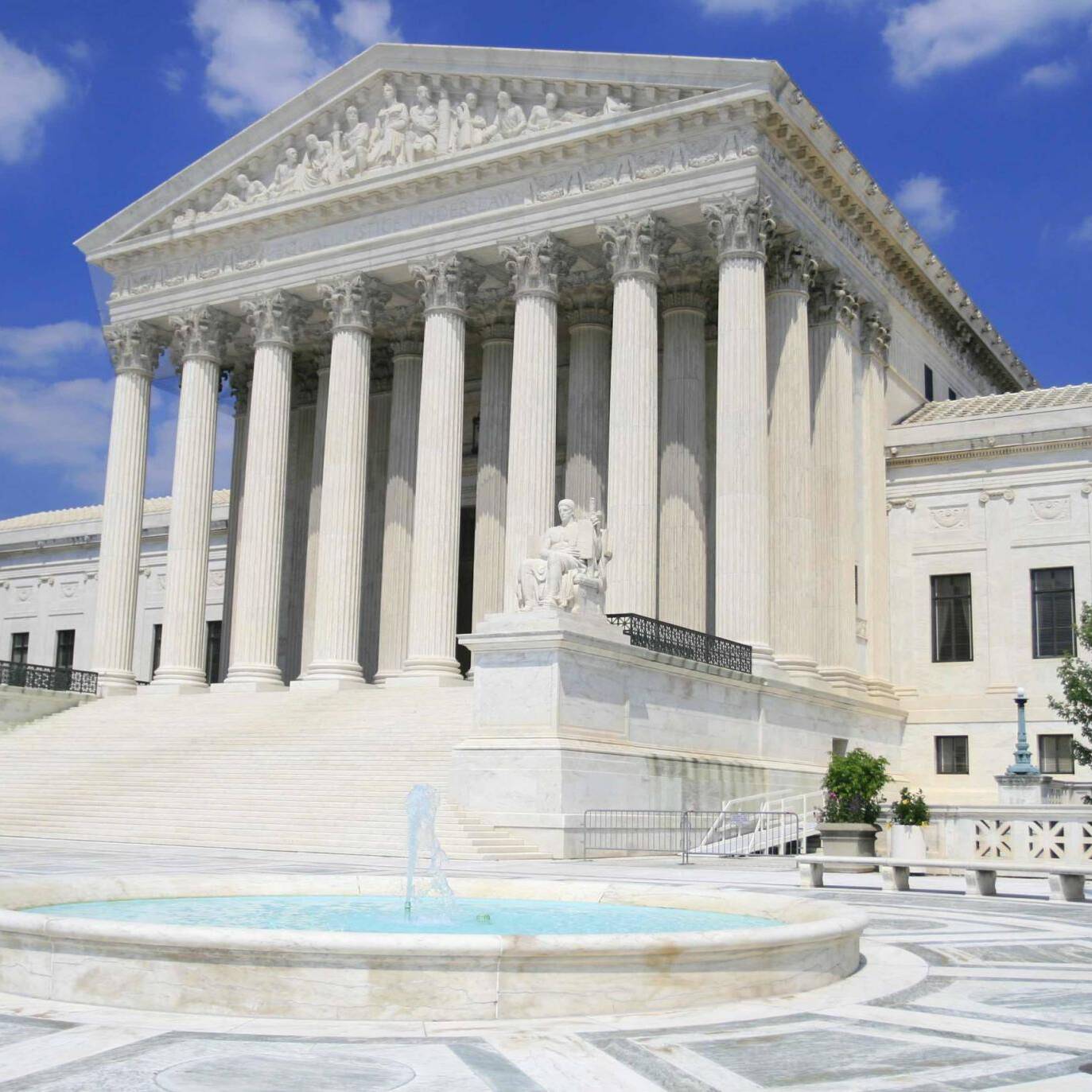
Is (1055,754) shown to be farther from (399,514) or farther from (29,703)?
(29,703)

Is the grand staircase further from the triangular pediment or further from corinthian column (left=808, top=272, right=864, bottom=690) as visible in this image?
the triangular pediment

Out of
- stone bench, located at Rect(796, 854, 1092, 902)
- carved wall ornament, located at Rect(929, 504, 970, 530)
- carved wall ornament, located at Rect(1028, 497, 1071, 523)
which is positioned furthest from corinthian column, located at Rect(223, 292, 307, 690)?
stone bench, located at Rect(796, 854, 1092, 902)

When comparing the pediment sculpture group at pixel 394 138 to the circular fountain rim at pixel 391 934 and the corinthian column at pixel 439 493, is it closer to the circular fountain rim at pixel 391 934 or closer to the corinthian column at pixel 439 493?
the corinthian column at pixel 439 493

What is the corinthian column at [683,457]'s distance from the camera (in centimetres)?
4262

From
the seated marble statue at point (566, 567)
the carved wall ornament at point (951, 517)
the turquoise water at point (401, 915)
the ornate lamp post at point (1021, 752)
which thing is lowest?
the turquoise water at point (401, 915)

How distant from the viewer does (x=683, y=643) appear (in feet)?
115

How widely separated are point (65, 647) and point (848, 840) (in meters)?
46.5

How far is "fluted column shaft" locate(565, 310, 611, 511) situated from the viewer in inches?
1781

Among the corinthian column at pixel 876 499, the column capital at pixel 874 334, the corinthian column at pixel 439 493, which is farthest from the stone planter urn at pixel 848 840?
the column capital at pixel 874 334

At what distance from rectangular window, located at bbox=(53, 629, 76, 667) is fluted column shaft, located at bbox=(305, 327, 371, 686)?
78.2 ft

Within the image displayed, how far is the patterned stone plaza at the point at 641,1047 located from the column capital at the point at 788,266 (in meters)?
31.9

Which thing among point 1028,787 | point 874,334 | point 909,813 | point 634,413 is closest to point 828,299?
point 874,334

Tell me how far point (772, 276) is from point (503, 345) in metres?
10.9

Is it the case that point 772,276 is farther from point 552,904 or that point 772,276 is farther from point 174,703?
point 552,904
